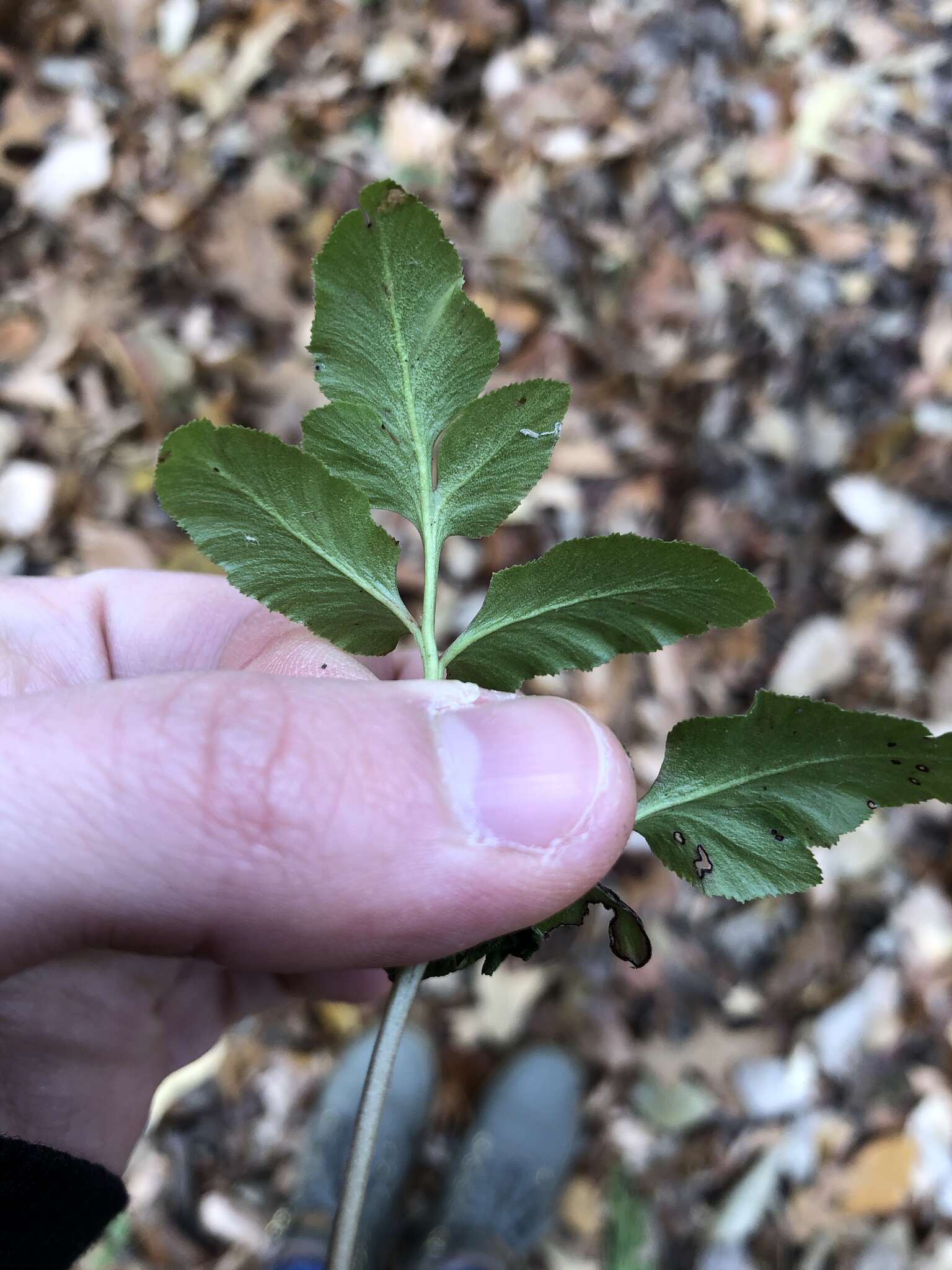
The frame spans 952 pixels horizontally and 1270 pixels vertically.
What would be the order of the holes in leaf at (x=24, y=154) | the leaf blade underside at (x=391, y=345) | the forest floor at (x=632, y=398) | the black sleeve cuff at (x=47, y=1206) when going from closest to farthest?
the leaf blade underside at (x=391, y=345), the black sleeve cuff at (x=47, y=1206), the forest floor at (x=632, y=398), the holes in leaf at (x=24, y=154)

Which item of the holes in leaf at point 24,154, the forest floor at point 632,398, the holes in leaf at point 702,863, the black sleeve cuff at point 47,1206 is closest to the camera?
the holes in leaf at point 702,863

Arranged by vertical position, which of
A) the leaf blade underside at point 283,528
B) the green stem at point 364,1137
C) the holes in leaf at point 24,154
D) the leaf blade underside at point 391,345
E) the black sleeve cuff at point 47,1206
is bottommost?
the black sleeve cuff at point 47,1206

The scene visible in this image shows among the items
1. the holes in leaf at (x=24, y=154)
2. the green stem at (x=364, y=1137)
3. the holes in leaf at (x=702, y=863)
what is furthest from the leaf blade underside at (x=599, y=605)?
the holes in leaf at (x=24, y=154)

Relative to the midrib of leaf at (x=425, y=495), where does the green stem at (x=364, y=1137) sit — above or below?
below

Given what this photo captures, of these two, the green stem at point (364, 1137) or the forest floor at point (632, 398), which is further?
the forest floor at point (632, 398)

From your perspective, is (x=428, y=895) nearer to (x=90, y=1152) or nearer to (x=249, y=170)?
(x=90, y=1152)

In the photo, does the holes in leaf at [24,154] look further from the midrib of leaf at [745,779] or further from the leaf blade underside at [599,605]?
the midrib of leaf at [745,779]

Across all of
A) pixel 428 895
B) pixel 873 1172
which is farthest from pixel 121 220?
pixel 873 1172
